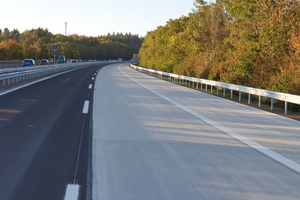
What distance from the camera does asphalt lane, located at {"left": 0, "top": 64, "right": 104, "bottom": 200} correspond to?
4.55 m

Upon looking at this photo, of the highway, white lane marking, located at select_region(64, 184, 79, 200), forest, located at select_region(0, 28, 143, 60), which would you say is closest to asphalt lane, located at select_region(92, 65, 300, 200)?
the highway

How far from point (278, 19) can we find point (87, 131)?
53.3 ft

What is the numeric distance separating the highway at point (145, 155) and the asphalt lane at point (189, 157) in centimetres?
2

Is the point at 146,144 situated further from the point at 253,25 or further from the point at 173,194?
the point at 253,25

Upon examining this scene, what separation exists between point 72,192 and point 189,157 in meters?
2.53

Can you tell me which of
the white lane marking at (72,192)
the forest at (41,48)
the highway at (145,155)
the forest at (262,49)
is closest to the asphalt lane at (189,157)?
the highway at (145,155)

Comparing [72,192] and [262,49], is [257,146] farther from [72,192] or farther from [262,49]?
[262,49]

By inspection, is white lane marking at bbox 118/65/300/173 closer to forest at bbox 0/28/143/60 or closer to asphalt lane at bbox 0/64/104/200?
asphalt lane at bbox 0/64/104/200

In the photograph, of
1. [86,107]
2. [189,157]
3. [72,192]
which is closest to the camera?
[72,192]

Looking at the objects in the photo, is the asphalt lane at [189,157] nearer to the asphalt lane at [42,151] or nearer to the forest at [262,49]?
the asphalt lane at [42,151]

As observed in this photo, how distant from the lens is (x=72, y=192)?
4.39 m

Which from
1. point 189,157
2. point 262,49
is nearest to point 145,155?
point 189,157

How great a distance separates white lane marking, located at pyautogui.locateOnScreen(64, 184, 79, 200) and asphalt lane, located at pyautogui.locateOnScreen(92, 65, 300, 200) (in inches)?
9.9

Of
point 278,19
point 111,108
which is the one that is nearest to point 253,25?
point 278,19
